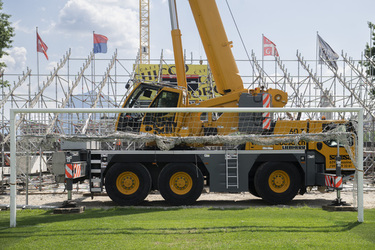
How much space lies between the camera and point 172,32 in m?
12.8

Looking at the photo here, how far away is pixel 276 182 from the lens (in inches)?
444

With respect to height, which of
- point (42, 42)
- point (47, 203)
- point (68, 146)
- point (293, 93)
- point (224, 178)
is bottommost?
point (47, 203)

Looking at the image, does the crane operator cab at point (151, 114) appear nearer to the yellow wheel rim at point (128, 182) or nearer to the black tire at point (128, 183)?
the black tire at point (128, 183)

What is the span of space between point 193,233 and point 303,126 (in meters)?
5.76

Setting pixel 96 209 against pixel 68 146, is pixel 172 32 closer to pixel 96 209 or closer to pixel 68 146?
pixel 68 146

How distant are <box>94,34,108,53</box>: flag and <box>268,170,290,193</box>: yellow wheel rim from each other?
51.7 feet

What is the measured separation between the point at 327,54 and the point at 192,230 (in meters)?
18.3

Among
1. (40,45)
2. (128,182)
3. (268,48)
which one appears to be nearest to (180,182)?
(128,182)

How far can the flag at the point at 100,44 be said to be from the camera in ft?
78.3

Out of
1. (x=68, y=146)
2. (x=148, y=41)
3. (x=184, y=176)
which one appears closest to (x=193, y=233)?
(x=184, y=176)

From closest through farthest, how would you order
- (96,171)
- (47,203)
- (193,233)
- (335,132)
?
(193,233) < (335,132) < (96,171) < (47,203)

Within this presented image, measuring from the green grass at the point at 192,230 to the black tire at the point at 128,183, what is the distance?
1.40m

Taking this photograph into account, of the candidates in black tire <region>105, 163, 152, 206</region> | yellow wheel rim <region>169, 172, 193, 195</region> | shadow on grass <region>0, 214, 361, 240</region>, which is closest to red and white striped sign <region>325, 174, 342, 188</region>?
shadow on grass <region>0, 214, 361, 240</region>

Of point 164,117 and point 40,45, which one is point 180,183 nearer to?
point 164,117
